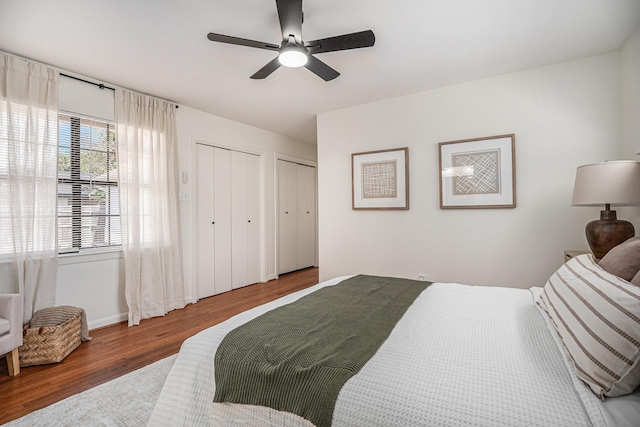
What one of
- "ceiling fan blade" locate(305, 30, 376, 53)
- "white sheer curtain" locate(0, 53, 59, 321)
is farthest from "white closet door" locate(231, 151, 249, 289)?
"ceiling fan blade" locate(305, 30, 376, 53)

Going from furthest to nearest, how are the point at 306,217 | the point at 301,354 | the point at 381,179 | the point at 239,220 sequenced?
the point at 306,217
the point at 239,220
the point at 381,179
the point at 301,354

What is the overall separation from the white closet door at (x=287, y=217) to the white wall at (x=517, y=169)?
153cm

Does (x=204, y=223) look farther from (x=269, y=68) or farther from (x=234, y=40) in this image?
(x=234, y=40)

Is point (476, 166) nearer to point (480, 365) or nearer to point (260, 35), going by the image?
point (260, 35)

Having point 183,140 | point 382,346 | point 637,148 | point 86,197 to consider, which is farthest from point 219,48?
point 637,148

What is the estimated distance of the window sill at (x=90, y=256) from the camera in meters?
2.82

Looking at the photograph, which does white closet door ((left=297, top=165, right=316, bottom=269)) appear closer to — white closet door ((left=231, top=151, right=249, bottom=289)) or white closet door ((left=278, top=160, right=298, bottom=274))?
white closet door ((left=278, top=160, right=298, bottom=274))

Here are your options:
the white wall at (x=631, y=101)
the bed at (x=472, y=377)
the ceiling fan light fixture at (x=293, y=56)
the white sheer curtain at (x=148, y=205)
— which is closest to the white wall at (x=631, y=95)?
the white wall at (x=631, y=101)

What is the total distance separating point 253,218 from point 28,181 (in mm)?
2734

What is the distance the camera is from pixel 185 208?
382 centimetres

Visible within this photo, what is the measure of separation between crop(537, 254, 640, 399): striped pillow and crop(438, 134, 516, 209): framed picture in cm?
202

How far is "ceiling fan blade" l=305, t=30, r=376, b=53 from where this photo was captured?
194 cm

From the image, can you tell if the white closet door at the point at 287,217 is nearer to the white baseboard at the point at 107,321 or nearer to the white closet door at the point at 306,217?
the white closet door at the point at 306,217

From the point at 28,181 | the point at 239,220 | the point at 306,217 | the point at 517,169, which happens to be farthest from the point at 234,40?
the point at 306,217
